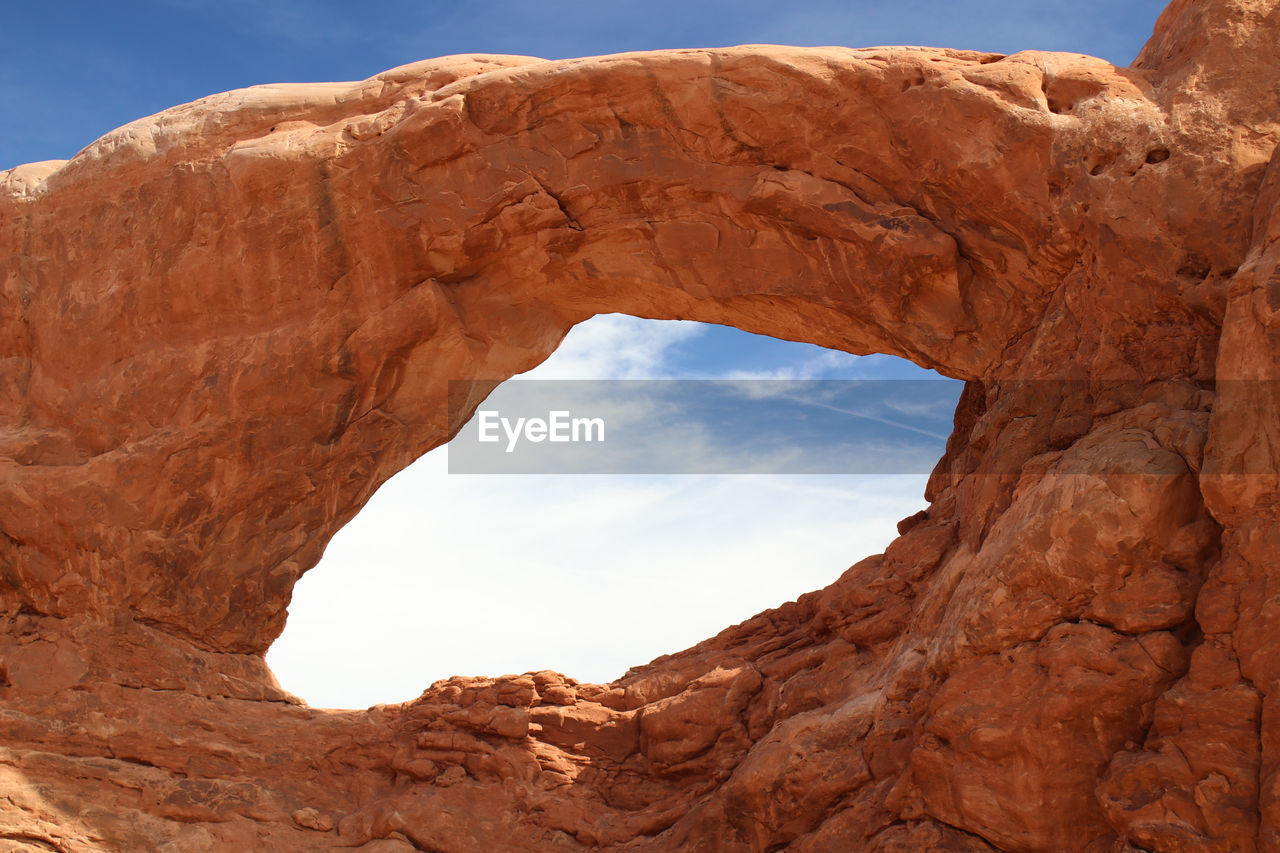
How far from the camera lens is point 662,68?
8250 millimetres

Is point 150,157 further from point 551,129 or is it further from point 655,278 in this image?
point 655,278

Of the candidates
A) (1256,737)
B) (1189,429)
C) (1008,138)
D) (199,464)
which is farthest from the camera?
(199,464)

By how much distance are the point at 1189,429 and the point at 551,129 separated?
4926 millimetres

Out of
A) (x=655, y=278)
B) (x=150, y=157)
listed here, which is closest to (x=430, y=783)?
(x=655, y=278)

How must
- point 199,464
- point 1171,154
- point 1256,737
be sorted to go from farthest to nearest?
point 199,464 < point 1171,154 < point 1256,737

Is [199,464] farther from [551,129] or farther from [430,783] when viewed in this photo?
[551,129]

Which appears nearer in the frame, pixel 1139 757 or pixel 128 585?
pixel 1139 757

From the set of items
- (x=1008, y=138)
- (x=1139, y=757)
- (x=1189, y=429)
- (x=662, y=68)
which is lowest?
(x=1139, y=757)

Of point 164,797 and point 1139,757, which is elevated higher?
point 1139,757

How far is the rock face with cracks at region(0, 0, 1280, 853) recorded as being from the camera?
646cm

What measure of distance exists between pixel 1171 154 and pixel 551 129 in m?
4.32

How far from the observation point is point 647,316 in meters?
9.39

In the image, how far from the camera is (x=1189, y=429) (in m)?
6.42

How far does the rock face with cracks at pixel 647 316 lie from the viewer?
255 inches
